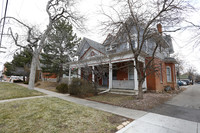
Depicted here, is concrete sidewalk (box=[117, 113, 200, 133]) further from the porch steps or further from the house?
the porch steps

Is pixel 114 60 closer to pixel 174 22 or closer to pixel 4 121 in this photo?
pixel 174 22

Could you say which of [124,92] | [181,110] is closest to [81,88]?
[124,92]

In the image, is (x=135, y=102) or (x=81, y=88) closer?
(x=135, y=102)

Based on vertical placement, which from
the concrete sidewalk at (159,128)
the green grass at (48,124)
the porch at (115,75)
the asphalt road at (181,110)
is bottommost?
the asphalt road at (181,110)

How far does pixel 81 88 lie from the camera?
9031 millimetres

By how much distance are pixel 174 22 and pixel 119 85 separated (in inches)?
277

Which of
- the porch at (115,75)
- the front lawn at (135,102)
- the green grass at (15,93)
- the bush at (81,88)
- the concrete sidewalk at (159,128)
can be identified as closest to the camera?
the concrete sidewalk at (159,128)

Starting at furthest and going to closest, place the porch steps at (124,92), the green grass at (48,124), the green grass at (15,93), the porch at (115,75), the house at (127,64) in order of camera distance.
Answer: the porch at (115,75) → the porch steps at (124,92) → the house at (127,64) → the green grass at (15,93) → the green grass at (48,124)

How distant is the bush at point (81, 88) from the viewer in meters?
8.98

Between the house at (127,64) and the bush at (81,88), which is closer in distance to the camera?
the house at (127,64)

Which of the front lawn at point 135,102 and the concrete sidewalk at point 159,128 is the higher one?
the concrete sidewalk at point 159,128

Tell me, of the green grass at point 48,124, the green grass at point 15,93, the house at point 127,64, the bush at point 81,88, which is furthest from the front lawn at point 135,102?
the green grass at point 15,93

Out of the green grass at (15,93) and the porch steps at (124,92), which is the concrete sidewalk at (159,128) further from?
the green grass at (15,93)

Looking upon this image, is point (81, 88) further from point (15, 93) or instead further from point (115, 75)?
point (115, 75)
